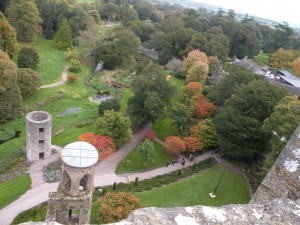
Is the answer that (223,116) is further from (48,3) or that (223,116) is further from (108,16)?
(108,16)

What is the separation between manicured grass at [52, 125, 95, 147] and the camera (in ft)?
120

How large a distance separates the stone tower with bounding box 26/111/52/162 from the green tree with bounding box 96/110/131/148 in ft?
17.7

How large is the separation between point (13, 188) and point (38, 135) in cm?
567

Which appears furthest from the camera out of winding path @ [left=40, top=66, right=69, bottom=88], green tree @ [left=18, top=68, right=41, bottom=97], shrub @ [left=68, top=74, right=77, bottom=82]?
shrub @ [left=68, top=74, right=77, bottom=82]

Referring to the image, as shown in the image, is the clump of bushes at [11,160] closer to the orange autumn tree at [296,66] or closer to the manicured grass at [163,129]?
the manicured grass at [163,129]

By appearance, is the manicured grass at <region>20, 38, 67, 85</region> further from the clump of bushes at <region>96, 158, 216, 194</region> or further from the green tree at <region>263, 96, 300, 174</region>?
the green tree at <region>263, 96, 300, 174</region>

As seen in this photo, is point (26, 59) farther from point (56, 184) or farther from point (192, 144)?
point (192, 144)

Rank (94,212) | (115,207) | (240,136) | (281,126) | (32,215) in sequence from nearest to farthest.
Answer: (115,207) → (281,126) → (32,215) → (94,212) → (240,136)

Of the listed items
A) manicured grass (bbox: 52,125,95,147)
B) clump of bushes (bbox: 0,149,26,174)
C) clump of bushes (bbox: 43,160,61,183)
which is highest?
clump of bushes (bbox: 43,160,61,183)

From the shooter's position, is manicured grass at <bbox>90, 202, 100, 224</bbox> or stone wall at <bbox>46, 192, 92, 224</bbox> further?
manicured grass at <bbox>90, 202, 100, 224</bbox>

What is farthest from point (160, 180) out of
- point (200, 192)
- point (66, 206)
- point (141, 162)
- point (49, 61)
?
point (49, 61)

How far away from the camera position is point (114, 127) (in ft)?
113

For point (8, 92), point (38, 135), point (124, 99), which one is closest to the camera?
point (38, 135)

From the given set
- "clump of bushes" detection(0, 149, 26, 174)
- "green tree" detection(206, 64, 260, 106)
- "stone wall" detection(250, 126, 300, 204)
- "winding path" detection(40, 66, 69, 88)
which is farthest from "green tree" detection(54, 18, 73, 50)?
"stone wall" detection(250, 126, 300, 204)
